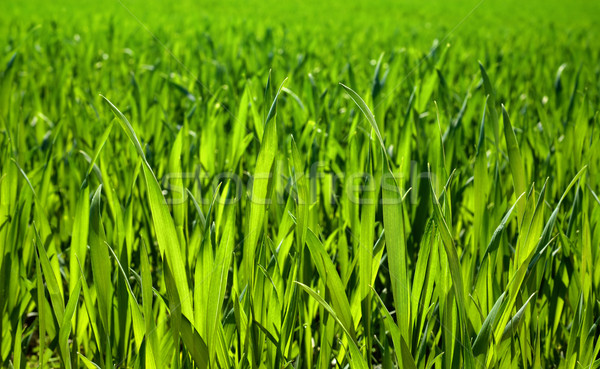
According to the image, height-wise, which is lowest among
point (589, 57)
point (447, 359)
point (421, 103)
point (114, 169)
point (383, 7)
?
point (447, 359)

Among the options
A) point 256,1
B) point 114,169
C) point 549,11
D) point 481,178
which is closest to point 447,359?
point 481,178

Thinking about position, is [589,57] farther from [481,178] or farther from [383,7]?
[383,7]

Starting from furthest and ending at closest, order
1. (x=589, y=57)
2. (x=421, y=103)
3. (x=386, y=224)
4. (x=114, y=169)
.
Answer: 1. (x=589, y=57)
2. (x=421, y=103)
3. (x=114, y=169)
4. (x=386, y=224)

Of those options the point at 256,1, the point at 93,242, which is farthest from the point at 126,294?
the point at 256,1

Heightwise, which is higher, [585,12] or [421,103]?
[585,12]

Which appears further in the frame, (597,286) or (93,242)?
(597,286)

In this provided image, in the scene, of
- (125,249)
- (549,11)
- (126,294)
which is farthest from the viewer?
(549,11)

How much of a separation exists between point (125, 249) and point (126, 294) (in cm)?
12

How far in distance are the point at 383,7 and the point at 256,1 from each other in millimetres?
2455

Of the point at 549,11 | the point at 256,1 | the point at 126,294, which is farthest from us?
the point at 549,11

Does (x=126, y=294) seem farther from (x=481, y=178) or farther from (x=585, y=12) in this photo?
(x=585, y=12)

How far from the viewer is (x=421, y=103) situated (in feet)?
4.67

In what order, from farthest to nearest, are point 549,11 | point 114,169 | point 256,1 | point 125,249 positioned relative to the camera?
point 549,11 < point 256,1 < point 114,169 < point 125,249

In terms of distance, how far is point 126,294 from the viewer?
0.68 meters
